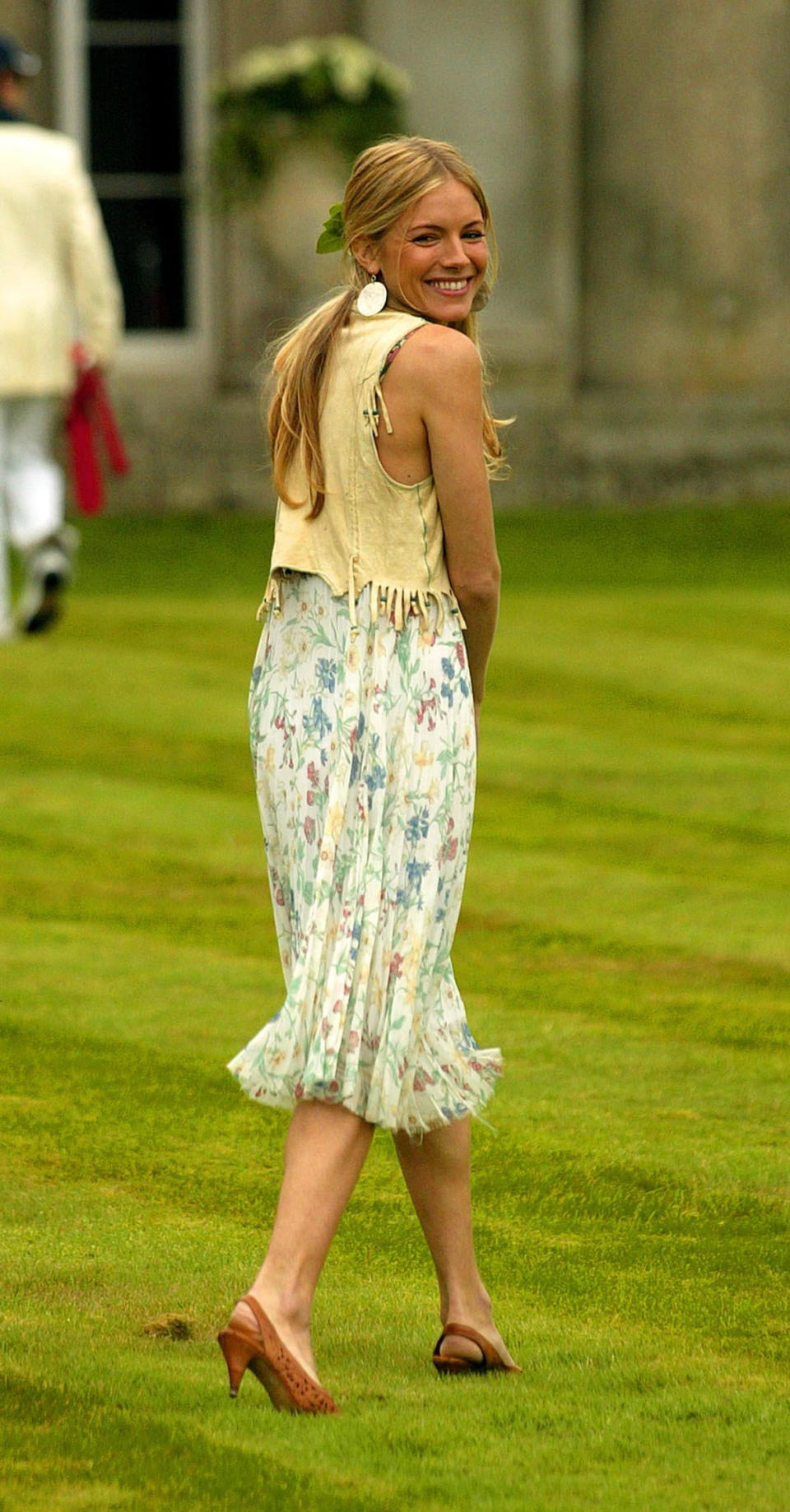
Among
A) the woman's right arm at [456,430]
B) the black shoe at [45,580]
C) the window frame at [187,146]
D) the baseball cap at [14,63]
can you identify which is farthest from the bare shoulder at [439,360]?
the window frame at [187,146]

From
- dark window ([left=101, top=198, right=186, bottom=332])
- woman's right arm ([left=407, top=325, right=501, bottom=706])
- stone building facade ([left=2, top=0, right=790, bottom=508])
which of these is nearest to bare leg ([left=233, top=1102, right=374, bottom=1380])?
woman's right arm ([left=407, top=325, right=501, bottom=706])

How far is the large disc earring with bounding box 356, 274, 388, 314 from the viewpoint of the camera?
11.6ft

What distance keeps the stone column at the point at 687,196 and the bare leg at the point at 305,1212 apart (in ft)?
44.2

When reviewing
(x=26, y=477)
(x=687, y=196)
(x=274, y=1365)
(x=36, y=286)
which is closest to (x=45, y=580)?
(x=26, y=477)

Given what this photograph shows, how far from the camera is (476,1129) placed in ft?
15.9

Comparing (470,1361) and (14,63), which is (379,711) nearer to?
(470,1361)

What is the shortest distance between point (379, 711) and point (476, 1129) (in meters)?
1.55

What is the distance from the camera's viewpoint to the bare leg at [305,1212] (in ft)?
11.1

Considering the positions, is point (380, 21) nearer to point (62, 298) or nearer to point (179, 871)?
point (62, 298)

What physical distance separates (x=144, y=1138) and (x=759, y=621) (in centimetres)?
665

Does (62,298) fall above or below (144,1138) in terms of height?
above

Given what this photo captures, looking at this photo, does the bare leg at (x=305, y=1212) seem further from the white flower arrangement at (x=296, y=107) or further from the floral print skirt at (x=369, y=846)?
the white flower arrangement at (x=296, y=107)

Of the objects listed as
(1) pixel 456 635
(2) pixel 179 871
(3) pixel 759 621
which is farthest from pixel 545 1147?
(3) pixel 759 621

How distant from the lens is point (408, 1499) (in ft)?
10.2
